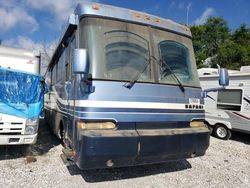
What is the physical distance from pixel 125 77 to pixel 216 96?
6069mm

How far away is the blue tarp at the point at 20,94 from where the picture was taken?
16.0 ft

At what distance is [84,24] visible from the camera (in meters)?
3.74

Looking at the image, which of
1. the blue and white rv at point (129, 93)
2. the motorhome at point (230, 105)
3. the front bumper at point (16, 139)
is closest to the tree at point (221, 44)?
the motorhome at point (230, 105)

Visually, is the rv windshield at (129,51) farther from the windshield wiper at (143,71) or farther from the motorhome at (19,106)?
the motorhome at (19,106)

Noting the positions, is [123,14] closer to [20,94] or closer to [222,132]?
[20,94]

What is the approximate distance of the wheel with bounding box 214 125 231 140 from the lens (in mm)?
8373

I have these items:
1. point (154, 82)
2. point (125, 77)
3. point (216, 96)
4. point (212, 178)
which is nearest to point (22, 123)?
point (125, 77)

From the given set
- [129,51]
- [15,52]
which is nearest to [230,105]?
[129,51]

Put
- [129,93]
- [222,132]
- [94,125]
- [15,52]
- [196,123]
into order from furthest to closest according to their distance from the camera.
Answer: [222,132] < [15,52] < [196,123] < [129,93] < [94,125]

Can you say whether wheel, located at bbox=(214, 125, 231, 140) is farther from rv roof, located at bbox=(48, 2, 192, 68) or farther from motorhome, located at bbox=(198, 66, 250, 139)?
rv roof, located at bbox=(48, 2, 192, 68)

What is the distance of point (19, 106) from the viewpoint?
4.96m

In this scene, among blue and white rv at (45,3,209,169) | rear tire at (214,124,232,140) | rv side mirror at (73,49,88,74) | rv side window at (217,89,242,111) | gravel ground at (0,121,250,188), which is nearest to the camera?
rv side mirror at (73,49,88,74)

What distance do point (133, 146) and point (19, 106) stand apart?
2784mm

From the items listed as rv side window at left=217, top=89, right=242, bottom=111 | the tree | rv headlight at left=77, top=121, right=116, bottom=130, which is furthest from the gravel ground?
the tree
